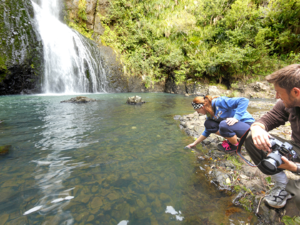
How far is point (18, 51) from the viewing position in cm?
1066

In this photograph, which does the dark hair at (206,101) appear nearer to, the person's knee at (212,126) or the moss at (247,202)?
the person's knee at (212,126)

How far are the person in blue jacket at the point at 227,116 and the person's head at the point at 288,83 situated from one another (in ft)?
3.14

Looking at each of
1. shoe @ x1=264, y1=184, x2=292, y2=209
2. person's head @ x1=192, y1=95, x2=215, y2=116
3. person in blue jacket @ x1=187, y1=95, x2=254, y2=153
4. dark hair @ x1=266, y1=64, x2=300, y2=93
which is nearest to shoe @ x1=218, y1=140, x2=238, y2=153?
person in blue jacket @ x1=187, y1=95, x2=254, y2=153

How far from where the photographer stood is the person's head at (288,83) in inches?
44.9

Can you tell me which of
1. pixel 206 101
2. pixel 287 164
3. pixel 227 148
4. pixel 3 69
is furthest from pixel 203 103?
pixel 3 69

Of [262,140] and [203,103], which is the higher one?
[203,103]

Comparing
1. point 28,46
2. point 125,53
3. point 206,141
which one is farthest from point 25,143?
point 125,53

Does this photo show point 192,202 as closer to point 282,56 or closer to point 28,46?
point 28,46

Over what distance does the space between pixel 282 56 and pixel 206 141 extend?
17.0 metres

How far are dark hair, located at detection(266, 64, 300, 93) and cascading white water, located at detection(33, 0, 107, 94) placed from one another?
14644 mm

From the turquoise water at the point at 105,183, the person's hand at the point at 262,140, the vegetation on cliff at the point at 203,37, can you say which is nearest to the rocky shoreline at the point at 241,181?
the turquoise water at the point at 105,183

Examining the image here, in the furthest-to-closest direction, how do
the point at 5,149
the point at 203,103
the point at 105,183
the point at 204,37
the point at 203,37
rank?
the point at 203,37 < the point at 204,37 < the point at 5,149 < the point at 203,103 < the point at 105,183

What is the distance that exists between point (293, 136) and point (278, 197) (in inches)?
24.6

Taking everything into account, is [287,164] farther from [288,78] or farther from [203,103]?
[203,103]
